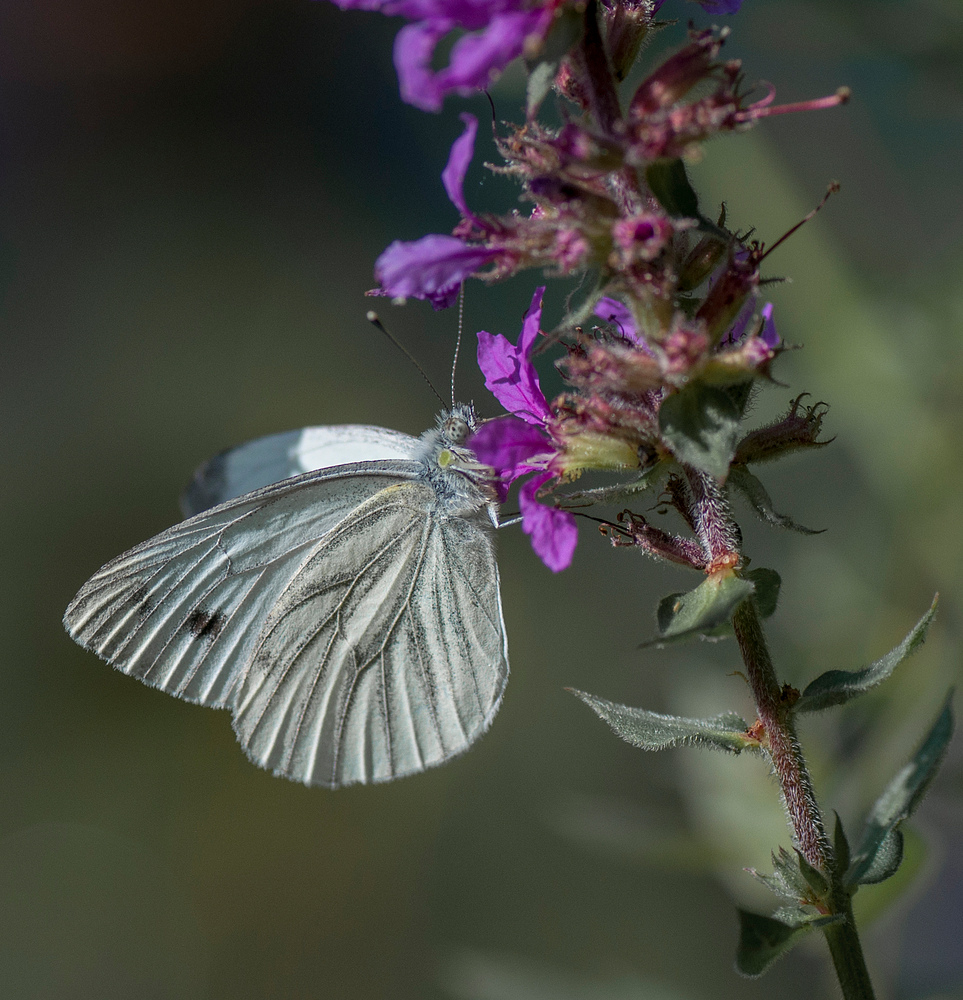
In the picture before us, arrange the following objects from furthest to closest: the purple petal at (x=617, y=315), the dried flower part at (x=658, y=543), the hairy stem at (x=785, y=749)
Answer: the purple petal at (x=617, y=315) → the dried flower part at (x=658, y=543) → the hairy stem at (x=785, y=749)

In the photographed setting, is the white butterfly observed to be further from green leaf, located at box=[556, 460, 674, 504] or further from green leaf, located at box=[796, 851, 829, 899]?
green leaf, located at box=[796, 851, 829, 899]

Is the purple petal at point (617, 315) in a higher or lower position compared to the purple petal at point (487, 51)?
lower

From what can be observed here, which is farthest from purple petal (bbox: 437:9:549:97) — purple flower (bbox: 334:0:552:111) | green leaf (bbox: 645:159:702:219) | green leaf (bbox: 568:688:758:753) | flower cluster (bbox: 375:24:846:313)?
green leaf (bbox: 568:688:758:753)

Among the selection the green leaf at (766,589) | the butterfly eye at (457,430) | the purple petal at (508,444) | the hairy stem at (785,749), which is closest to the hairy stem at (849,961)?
the hairy stem at (785,749)

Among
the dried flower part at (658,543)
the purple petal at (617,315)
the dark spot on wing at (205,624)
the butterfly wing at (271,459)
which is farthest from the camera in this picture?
the butterfly wing at (271,459)

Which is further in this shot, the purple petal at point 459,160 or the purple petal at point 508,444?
the purple petal at point 508,444

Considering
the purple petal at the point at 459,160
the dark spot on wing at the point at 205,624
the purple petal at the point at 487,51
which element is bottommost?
the dark spot on wing at the point at 205,624

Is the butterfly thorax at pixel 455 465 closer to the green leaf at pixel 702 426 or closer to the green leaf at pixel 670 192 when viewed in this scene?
the green leaf at pixel 702 426

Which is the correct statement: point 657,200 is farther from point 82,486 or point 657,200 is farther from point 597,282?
point 82,486
